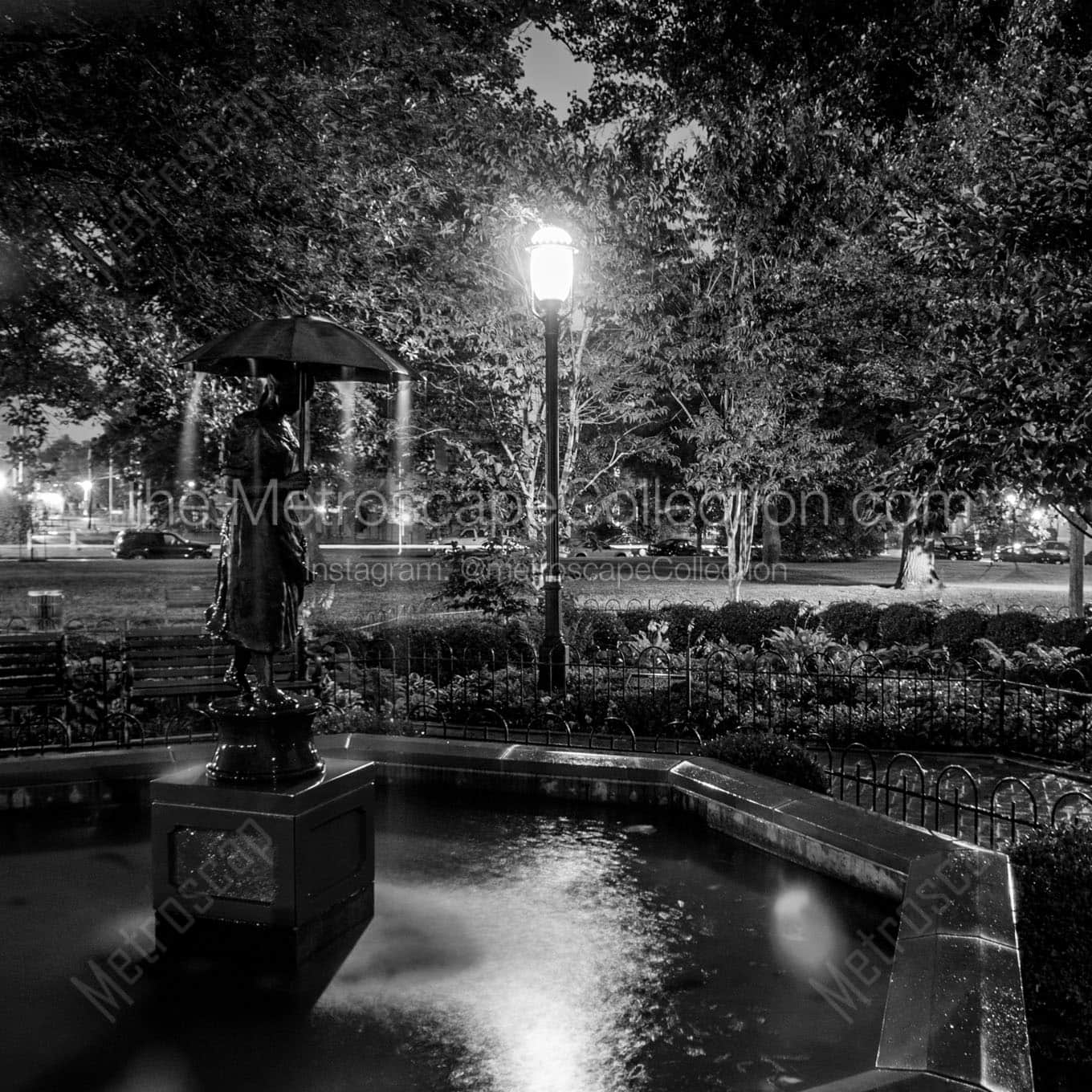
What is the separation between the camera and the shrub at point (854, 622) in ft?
56.8

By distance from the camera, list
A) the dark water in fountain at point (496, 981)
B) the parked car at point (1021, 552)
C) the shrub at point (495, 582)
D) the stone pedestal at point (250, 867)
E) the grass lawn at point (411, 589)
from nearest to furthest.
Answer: the dark water in fountain at point (496, 981) < the stone pedestal at point (250, 867) < the shrub at point (495, 582) < the grass lawn at point (411, 589) < the parked car at point (1021, 552)

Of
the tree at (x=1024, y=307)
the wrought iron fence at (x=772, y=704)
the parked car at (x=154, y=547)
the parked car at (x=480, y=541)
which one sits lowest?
the wrought iron fence at (x=772, y=704)

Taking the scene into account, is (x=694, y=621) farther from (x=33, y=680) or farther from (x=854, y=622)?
(x=33, y=680)

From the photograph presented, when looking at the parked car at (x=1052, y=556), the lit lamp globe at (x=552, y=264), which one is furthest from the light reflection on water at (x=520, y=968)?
the parked car at (x=1052, y=556)

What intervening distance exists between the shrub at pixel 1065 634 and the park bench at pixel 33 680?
13116mm

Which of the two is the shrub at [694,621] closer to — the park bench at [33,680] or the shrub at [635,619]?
the shrub at [635,619]

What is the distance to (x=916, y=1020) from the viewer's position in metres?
3.10

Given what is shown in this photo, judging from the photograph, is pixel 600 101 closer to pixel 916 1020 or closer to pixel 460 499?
pixel 460 499

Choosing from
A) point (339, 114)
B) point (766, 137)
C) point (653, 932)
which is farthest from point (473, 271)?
point (653, 932)

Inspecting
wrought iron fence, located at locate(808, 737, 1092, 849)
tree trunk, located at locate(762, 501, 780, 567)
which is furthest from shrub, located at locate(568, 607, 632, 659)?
tree trunk, located at locate(762, 501, 780, 567)

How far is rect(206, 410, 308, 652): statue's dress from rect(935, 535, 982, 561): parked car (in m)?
56.3

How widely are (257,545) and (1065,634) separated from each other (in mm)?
Result: 13860

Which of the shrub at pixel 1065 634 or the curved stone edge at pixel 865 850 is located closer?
the curved stone edge at pixel 865 850

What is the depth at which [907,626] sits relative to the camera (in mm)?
16750
